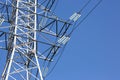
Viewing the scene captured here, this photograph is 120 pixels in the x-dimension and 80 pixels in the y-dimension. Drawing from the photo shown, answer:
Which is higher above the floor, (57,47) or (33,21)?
(33,21)

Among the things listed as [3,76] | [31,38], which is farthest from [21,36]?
[3,76]

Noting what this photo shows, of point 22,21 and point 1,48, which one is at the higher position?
point 22,21

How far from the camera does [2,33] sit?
71.6ft

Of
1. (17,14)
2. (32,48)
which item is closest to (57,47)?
(32,48)

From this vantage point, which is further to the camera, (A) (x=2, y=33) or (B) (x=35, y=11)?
(B) (x=35, y=11)

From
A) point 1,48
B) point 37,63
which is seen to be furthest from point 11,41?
point 37,63

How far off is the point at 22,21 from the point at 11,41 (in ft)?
4.79

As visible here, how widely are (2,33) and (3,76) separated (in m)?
2.12

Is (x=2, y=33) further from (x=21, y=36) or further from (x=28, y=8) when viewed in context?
(x=28, y=8)

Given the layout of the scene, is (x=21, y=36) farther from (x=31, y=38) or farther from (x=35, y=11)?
(x=35, y=11)

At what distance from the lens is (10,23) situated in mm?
23328

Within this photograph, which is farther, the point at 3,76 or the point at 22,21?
the point at 22,21

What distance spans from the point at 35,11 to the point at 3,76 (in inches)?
163

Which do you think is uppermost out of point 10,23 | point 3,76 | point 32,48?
point 10,23
